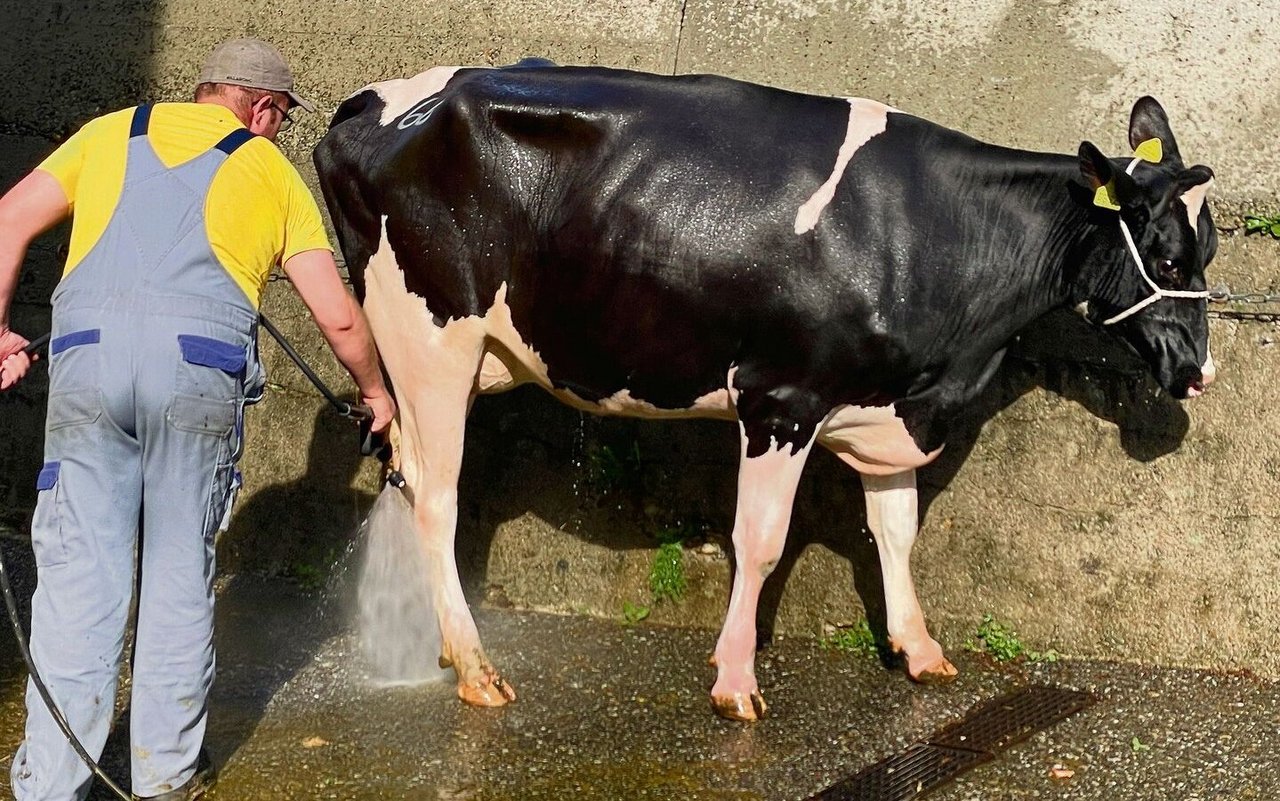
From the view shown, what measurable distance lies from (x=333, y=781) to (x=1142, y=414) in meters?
3.08

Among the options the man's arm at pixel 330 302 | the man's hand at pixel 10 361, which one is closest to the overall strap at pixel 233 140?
the man's arm at pixel 330 302

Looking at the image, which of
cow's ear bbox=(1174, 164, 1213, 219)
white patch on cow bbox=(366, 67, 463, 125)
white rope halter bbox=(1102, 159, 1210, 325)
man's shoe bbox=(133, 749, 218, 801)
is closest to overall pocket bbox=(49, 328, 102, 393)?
man's shoe bbox=(133, 749, 218, 801)

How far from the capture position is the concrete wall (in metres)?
5.55

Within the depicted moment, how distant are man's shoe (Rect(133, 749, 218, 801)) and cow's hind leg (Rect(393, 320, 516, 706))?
97 centimetres

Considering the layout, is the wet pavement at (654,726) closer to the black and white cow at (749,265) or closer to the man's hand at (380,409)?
the black and white cow at (749,265)

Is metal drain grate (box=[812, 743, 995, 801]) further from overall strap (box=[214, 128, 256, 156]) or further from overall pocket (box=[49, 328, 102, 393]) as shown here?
overall strap (box=[214, 128, 256, 156])

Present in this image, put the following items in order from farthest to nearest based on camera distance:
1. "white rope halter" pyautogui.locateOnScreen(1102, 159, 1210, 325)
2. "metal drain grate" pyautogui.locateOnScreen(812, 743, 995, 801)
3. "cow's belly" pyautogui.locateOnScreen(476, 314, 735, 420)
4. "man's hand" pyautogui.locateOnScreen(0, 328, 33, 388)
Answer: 1. "cow's belly" pyautogui.locateOnScreen(476, 314, 735, 420)
2. "white rope halter" pyautogui.locateOnScreen(1102, 159, 1210, 325)
3. "metal drain grate" pyautogui.locateOnScreen(812, 743, 995, 801)
4. "man's hand" pyautogui.locateOnScreen(0, 328, 33, 388)

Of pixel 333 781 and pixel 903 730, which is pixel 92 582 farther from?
pixel 903 730

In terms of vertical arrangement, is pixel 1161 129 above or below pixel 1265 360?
above

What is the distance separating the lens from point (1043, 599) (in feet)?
18.7

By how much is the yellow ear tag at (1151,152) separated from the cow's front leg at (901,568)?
4.36 feet

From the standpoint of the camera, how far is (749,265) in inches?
196

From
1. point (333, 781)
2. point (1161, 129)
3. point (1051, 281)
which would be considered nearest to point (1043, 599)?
point (1051, 281)

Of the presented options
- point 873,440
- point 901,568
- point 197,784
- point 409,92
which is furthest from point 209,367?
point 901,568
